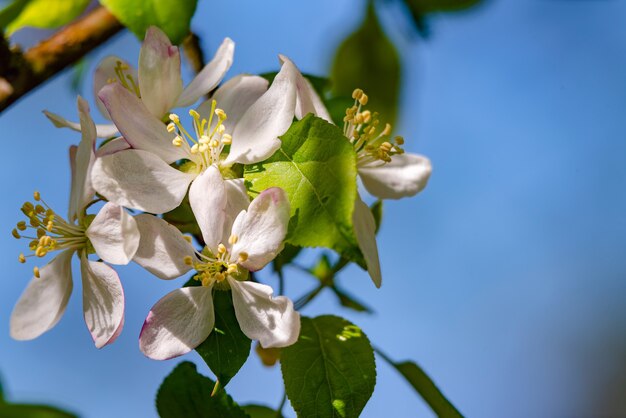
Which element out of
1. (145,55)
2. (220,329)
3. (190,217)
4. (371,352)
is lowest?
(371,352)

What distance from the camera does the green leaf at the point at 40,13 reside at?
1.04 metres

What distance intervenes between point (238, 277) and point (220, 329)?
0.05m

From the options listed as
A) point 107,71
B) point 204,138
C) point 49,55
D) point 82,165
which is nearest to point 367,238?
point 204,138

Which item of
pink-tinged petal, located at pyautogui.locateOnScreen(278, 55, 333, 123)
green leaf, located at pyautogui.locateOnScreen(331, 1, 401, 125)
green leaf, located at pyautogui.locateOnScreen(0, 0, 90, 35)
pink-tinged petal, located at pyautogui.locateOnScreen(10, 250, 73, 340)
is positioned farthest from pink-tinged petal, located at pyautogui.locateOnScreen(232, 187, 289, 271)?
green leaf, located at pyautogui.locateOnScreen(331, 1, 401, 125)

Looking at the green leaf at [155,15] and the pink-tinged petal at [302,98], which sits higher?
the green leaf at [155,15]

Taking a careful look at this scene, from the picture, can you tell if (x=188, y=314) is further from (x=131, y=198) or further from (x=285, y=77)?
(x=285, y=77)

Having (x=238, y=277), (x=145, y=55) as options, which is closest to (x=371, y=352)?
(x=238, y=277)

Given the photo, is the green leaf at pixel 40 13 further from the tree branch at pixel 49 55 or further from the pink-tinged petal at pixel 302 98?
the pink-tinged petal at pixel 302 98

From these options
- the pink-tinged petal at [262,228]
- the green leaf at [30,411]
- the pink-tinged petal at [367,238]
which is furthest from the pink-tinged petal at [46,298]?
the pink-tinged petal at [367,238]

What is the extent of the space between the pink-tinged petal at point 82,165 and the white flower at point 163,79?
5 cm

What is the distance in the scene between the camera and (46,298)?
0.83 metres

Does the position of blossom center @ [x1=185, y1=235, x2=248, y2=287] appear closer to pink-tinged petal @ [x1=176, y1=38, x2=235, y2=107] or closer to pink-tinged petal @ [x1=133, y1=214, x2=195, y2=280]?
pink-tinged petal @ [x1=133, y1=214, x2=195, y2=280]

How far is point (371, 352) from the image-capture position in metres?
0.80

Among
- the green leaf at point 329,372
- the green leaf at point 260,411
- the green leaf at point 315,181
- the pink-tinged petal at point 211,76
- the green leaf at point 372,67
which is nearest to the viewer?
the green leaf at point 315,181
